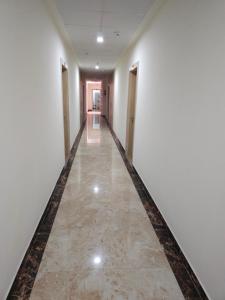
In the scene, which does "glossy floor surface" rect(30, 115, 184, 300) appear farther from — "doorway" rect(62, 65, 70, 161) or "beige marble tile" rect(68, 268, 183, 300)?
"doorway" rect(62, 65, 70, 161)

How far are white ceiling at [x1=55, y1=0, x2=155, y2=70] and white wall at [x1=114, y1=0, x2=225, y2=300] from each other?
0.39 meters

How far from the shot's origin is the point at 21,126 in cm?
161

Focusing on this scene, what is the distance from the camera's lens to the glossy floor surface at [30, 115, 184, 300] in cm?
150

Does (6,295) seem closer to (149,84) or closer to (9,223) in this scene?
(9,223)

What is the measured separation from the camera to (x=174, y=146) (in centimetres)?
201

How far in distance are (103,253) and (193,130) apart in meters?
1.43

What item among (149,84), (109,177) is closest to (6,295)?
(109,177)

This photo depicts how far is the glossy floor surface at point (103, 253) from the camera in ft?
4.92

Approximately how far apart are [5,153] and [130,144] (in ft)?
12.5

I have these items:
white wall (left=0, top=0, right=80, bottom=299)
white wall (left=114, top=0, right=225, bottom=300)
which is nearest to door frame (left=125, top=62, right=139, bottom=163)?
white wall (left=114, top=0, right=225, bottom=300)

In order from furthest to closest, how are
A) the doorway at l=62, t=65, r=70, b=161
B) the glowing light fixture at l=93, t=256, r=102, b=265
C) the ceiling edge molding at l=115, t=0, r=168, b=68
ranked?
the doorway at l=62, t=65, r=70, b=161 < the ceiling edge molding at l=115, t=0, r=168, b=68 < the glowing light fixture at l=93, t=256, r=102, b=265

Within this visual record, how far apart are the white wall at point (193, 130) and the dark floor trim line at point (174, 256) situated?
8cm

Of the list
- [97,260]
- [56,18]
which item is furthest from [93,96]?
[97,260]

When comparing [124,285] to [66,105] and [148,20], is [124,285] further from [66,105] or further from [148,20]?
[66,105]
